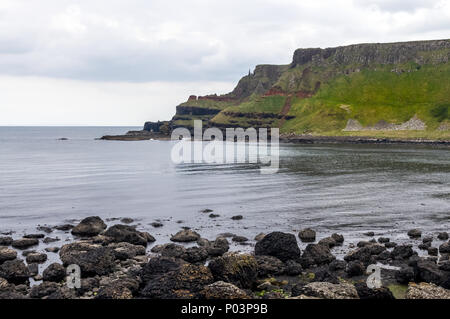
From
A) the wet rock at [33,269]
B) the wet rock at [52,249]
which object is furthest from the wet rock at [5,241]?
the wet rock at [33,269]

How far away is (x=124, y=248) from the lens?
34.2m

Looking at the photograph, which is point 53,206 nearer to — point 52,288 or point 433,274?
point 52,288

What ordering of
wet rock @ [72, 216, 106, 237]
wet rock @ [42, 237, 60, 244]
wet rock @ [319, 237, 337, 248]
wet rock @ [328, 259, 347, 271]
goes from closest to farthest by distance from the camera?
wet rock @ [328, 259, 347, 271]
wet rock @ [319, 237, 337, 248]
wet rock @ [42, 237, 60, 244]
wet rock @ [72, 216, 106, 237]

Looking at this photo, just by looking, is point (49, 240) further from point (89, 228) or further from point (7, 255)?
point (7, 255)

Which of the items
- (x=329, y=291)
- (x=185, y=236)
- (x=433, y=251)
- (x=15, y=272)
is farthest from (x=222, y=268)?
(x=433, y=251)

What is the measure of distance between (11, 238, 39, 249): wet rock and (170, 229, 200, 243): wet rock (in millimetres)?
11666

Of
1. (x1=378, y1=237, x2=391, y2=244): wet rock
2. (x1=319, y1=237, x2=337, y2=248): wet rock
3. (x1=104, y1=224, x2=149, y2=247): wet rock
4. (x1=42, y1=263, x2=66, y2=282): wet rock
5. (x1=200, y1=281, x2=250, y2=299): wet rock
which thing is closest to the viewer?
(x1=200, y1=281, x2=250, y2=299): wet rock

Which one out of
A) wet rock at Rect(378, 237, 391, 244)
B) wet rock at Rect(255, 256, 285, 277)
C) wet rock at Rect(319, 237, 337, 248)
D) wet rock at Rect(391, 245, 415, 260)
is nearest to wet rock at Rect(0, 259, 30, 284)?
wet rock at Rect(255, 256, 285, 277)

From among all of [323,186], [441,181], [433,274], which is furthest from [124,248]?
[441,181]

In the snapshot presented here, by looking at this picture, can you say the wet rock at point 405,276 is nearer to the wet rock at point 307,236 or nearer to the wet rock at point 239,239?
the wet rock at point 307,236

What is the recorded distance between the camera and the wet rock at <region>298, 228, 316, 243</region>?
38.5 m

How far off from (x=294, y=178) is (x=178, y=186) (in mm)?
23149

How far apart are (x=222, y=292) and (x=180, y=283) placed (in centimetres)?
302

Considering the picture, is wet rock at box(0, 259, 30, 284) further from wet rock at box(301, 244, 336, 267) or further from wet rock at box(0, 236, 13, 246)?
wet rock at box(301, 244, 336, 267)
